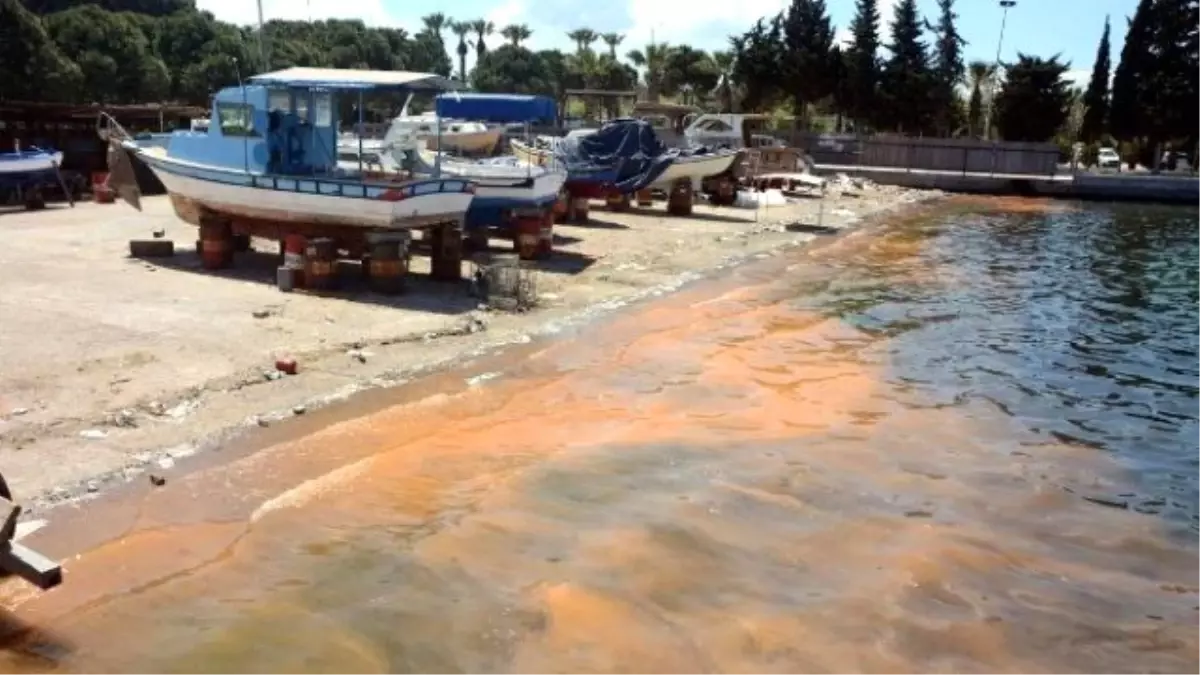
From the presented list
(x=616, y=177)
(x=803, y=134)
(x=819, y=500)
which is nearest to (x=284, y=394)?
(x=819, y=500)

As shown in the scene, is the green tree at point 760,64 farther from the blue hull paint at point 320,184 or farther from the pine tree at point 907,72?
the blue hull paint at point 320,184

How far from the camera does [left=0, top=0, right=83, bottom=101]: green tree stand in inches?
1359

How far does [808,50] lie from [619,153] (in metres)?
37.6

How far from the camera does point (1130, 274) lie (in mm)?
25203

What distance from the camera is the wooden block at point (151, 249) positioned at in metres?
18.2

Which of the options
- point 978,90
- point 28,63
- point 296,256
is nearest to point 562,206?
point 296,256

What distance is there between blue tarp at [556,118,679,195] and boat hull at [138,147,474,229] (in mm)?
10915

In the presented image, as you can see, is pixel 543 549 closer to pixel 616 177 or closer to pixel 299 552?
pixel 299 552

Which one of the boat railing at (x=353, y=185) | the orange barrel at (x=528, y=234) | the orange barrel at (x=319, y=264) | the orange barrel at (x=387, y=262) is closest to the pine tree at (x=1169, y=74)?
the orange barrel at (x=528, y=234)

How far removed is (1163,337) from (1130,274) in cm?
831

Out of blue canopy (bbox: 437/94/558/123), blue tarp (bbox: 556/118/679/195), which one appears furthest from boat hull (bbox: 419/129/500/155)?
blue canopy (bbox: 437/94/558/123)

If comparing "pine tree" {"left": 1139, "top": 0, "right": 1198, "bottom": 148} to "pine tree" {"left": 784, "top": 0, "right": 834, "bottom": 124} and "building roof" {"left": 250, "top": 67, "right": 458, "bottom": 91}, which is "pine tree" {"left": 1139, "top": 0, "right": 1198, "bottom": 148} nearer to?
"pine tree" {"left": 784, "top": 0, "right": 834, "bottom": 124}

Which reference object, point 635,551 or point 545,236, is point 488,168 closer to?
point 545,236

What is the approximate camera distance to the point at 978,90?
72125mm
